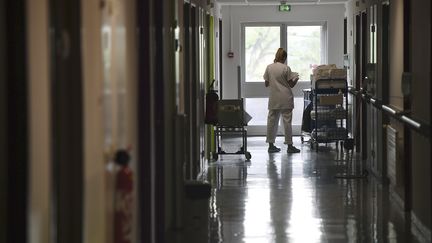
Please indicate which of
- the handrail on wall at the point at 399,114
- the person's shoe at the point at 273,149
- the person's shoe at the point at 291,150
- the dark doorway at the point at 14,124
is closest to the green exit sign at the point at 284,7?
the person's shoe at the point at 273,149

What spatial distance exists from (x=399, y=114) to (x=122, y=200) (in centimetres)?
399

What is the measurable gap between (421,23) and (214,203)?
2.96 m

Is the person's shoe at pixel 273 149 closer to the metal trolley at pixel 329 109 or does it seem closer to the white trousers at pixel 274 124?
the white trousers at pixel 274 124

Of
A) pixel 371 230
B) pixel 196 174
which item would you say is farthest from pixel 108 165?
pixel 196 174

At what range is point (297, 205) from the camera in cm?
841

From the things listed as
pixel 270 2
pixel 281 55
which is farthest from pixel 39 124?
pixel 270 2

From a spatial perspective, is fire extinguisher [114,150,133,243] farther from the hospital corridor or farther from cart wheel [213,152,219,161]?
cart wheel [213,152,219,161]

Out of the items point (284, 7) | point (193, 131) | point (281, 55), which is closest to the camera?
point (193, 131)


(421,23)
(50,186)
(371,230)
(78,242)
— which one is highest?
(421,23)

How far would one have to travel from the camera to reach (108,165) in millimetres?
4309

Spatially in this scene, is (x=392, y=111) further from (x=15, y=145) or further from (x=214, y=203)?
(x=15, y=145)

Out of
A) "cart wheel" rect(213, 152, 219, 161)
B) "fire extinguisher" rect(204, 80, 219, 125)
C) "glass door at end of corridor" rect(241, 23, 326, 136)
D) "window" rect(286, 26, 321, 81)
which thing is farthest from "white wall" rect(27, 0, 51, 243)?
"window" rect(286, 26, 321, 81)

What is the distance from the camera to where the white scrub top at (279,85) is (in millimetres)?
13352

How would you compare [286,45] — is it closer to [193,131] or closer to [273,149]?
[273,149]
